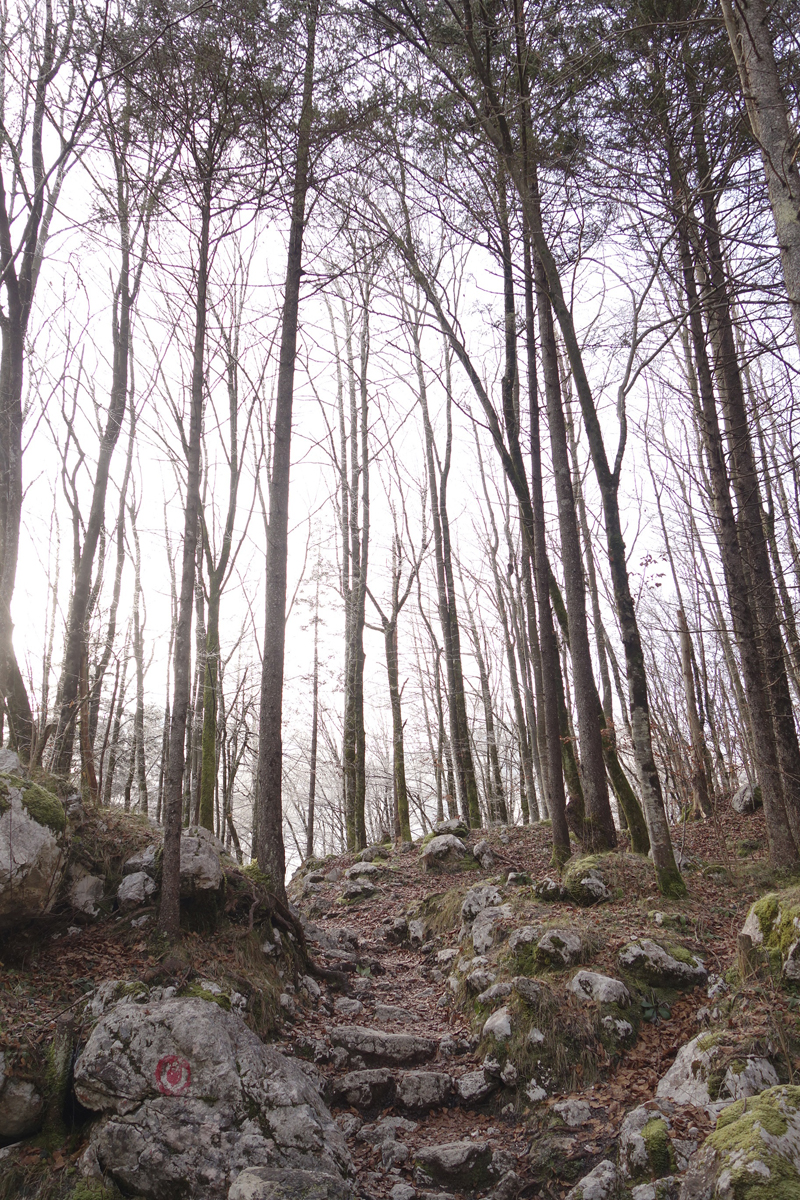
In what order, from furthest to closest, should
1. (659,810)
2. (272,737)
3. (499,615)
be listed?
(499,615)
(659,810)
(272,737)

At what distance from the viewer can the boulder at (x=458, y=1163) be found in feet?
10.5

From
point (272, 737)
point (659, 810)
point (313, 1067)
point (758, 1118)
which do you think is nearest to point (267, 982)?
point (313, 1067)

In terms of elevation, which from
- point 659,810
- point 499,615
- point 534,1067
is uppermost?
point 499,615

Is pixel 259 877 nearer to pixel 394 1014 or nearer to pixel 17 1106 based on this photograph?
pixel 394 1014

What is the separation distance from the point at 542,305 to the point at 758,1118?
27.3 feet

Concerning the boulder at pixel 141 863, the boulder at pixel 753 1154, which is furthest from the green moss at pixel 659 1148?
the boulder at pixel 141 863

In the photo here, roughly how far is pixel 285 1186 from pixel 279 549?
15.0ft

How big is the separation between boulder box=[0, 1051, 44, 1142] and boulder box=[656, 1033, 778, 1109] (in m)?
3.15

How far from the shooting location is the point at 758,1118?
97.9 inches

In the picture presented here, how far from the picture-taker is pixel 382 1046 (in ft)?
14.1

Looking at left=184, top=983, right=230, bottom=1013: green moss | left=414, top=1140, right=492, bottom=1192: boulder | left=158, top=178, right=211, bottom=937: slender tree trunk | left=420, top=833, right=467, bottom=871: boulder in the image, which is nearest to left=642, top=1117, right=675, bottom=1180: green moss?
left=414, top=1140, right=492, bottom=1192: boulder

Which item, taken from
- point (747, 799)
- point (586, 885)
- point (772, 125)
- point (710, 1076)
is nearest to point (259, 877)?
point (586, 885)

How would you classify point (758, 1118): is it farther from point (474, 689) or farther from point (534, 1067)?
point (474, 689)

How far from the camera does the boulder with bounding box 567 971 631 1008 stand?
13.9 ft
